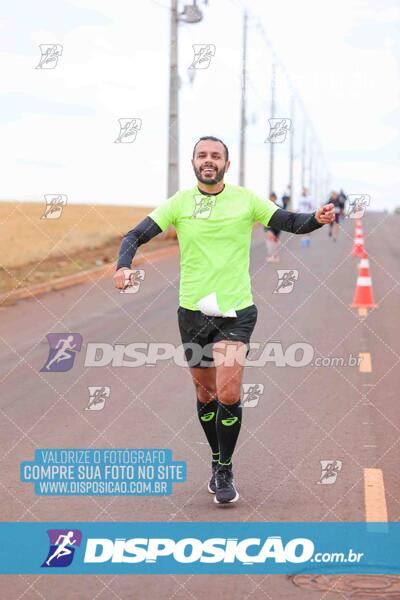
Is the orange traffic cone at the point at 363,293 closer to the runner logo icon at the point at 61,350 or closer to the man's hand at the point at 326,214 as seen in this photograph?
the runner logo icon at the point at 61,350

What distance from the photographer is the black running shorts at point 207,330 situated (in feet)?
21.7

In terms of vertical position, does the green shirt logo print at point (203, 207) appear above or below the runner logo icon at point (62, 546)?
above

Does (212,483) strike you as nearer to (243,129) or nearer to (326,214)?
(326,214)

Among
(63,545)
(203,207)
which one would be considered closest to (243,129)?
(203,207)

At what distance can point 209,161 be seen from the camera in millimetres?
6527

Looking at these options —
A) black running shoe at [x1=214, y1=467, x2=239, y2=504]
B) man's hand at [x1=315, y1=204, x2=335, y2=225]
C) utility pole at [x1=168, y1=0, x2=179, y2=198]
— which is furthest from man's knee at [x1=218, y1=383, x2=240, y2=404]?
utility pole at [x1=168, y1=0, x2=179, y2=198]

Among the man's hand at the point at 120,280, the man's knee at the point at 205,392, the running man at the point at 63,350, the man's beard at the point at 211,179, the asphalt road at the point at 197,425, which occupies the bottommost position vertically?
the running man at the point at 63,350

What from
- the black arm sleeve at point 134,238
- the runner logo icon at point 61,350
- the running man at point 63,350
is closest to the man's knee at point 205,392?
the black arm sleeve at point 134,238

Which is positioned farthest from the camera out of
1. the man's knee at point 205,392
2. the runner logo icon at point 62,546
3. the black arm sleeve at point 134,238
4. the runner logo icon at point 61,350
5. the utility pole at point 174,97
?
the utility pole at point 174,97

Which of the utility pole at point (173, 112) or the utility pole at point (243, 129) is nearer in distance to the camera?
the utility pole at point (173, 112)

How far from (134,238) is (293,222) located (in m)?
0.94

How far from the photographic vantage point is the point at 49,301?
61.8 ft

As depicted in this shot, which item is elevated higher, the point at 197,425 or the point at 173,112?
the point at 173,112

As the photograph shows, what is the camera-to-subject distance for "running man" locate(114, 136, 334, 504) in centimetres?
657
